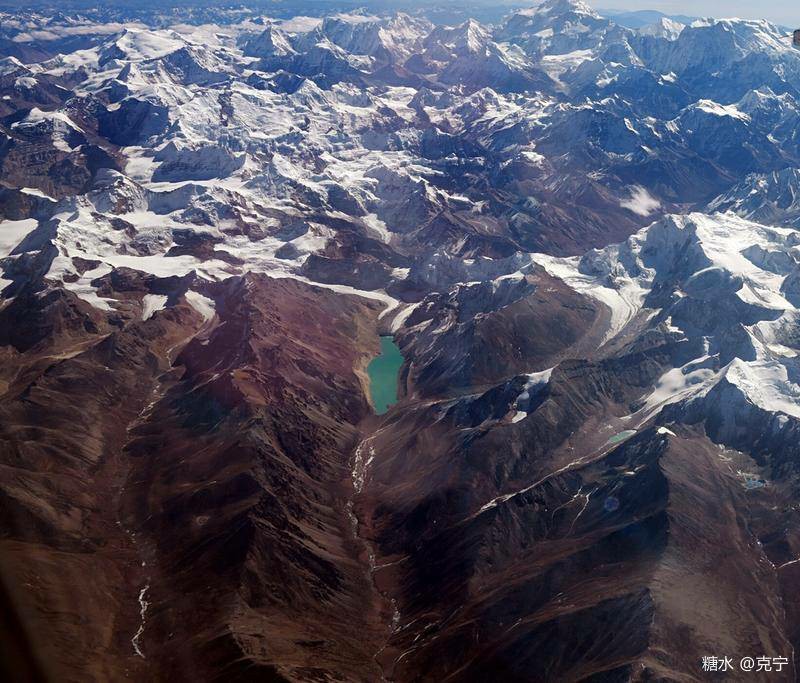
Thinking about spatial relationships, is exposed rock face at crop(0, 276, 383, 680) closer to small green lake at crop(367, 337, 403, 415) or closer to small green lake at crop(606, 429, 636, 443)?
small green lake at crop(367, 337, 403, 415)

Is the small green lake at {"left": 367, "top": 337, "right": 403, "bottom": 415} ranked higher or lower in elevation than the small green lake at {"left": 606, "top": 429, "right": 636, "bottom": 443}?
lower

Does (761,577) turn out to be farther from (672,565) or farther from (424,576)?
(424,576)

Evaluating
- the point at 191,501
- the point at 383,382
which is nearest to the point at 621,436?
the point at 383,382

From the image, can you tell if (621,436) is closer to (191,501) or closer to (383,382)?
(383,382)

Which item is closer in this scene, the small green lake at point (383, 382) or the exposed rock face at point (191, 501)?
the exposed rock face at point (191, 501)

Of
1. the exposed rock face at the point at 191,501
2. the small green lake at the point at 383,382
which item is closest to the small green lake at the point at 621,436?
the exposed rock face at the point at 191,501

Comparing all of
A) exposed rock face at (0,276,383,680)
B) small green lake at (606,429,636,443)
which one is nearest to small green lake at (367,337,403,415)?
exposed rock face at (0,276,383,680)

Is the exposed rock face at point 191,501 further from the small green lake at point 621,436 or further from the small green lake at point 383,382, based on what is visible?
the small green lake at point 621,436

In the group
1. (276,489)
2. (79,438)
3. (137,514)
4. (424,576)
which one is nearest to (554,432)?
(424,576)

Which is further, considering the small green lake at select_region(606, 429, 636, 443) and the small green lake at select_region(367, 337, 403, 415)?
the small green lake at select_region(367, 337, 403, 415)
